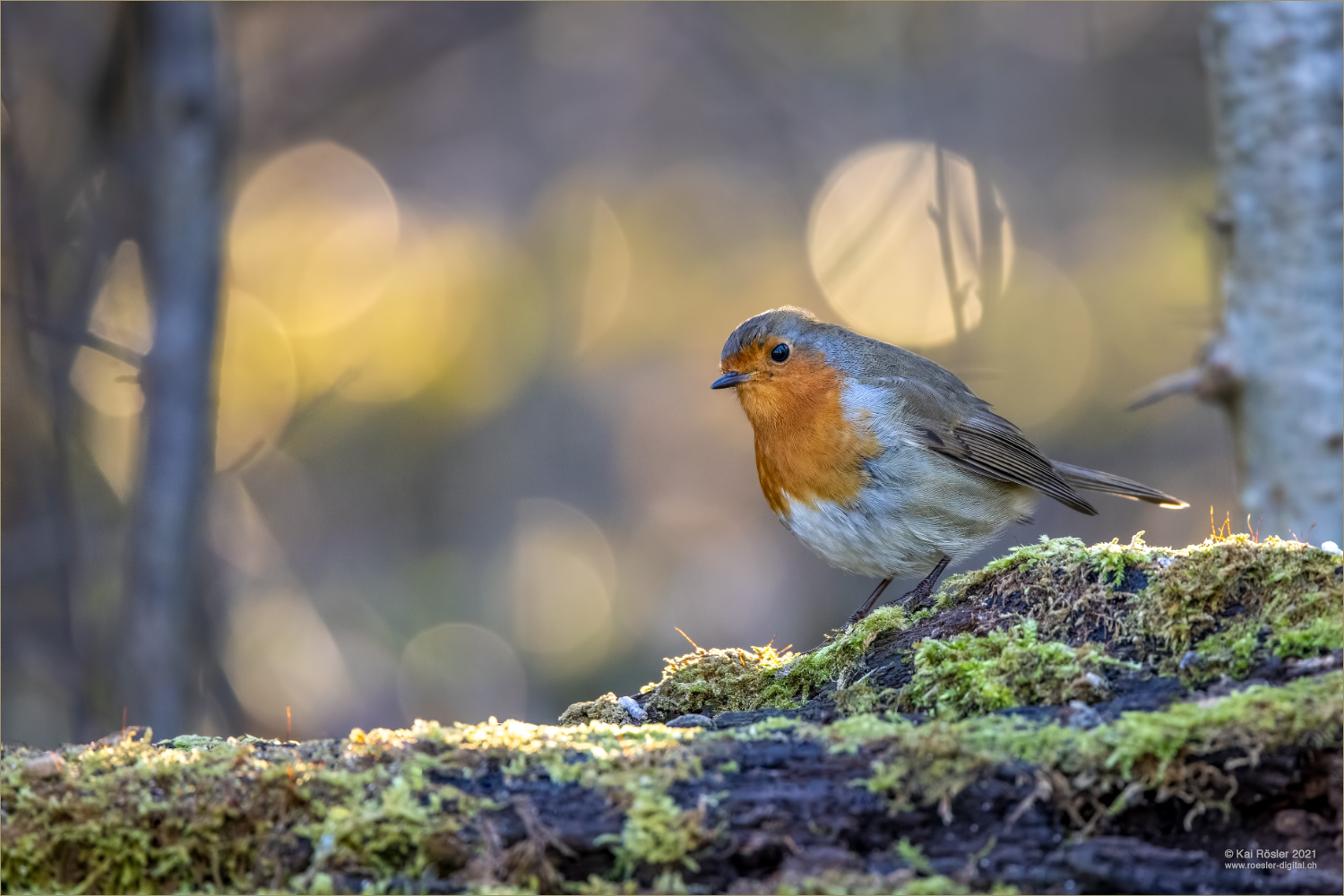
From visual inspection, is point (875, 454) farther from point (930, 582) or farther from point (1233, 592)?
point (1233, 592)

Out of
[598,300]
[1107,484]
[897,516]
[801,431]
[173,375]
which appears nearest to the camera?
[897,516]

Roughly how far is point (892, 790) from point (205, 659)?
5.70 metres

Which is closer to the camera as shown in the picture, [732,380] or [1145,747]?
[1145,747]

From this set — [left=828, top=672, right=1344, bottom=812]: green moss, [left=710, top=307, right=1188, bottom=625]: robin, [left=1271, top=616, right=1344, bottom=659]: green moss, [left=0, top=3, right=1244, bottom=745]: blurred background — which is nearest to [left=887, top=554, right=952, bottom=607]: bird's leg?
[left=710, top=307, right=1188, bottom=625]: robin

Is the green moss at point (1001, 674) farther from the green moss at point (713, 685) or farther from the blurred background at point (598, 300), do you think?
the blurred background at point (598, 300)

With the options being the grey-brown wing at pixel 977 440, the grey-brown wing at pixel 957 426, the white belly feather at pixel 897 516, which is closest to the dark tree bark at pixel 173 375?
the white belly feather at pixel 897 516

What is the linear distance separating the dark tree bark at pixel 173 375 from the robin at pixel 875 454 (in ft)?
9.31

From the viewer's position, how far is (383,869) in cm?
202

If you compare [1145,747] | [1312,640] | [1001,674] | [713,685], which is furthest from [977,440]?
[1145,747]

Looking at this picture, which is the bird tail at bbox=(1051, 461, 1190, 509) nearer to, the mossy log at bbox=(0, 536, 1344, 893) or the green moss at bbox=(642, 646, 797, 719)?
the green moss at bbox=(642, 646, 797, 719)

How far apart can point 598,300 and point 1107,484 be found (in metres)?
5.81

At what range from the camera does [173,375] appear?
227 inches

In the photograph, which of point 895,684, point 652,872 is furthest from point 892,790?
point 895,684

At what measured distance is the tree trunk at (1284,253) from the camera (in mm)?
4727
